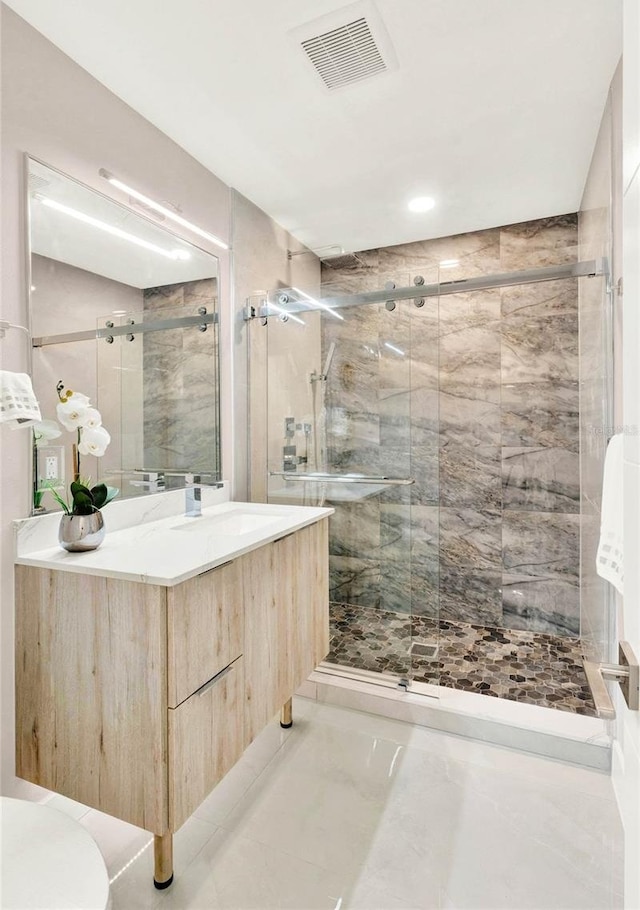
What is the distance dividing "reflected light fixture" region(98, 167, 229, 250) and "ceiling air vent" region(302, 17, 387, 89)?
77 centimetres

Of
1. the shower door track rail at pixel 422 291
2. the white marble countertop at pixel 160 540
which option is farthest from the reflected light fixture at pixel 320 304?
the white marble countertop at pixel 160 540

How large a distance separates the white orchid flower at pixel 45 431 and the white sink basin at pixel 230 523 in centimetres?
52

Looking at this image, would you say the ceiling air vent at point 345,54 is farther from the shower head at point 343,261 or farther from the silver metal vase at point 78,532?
the silver metal vase at point 78,532

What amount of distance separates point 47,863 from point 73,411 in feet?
3.58

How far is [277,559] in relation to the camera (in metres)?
1.65

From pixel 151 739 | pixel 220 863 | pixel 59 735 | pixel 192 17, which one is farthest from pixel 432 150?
pixel 220 863

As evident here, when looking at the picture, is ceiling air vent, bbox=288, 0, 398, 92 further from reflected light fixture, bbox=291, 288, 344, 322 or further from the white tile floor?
the white tile floor

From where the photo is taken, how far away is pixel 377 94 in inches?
66.8

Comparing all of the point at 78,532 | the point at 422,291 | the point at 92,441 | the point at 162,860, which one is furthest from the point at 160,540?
the point at 422,291

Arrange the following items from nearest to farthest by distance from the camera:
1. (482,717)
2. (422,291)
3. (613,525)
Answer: (613,525) → (482,717) → (422,291)

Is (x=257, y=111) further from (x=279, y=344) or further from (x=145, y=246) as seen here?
(x=279, y=344)

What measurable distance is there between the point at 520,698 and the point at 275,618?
3.89 ft

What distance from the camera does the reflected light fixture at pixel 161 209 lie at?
5.44 ft

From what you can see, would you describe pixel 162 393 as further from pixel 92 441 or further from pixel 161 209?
pixel 161 209
